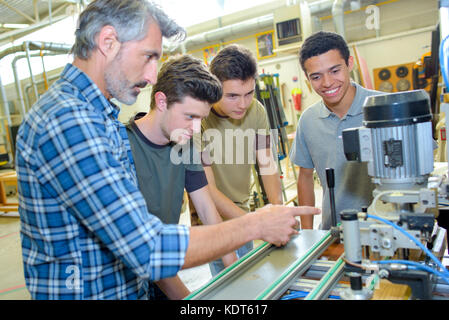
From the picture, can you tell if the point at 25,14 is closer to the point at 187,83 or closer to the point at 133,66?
the point at 187,83

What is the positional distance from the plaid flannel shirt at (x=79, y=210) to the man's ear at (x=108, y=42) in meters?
0.09

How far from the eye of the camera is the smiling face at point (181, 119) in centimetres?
125

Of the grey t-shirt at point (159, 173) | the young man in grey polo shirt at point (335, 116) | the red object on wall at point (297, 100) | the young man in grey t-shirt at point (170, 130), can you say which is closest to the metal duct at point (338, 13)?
the red object on wall at point (297, 100)

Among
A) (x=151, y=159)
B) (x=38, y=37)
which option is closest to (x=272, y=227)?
(x=151, y=159)

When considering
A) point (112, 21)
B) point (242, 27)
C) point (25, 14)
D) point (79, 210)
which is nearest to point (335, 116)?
point (112, 21)

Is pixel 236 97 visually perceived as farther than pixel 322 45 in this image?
Yes

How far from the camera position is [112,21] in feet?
2.93

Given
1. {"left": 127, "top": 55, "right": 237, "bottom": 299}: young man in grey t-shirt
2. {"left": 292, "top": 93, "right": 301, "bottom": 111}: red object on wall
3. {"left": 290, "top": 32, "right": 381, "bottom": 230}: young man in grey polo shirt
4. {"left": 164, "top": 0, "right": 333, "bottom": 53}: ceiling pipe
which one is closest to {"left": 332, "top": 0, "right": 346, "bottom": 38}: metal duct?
{"left": 164, "top": 0, "right": 333, "bottom": 53}: ceiling pipe

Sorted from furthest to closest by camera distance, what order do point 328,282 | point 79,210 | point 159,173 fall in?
point 159,173 < point 328,282 < point 79,210

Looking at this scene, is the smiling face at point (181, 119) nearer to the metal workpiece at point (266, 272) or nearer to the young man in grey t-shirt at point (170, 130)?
the young man in grey t-shirt at point (170, 130)

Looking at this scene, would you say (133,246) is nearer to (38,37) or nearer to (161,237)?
(161,237)

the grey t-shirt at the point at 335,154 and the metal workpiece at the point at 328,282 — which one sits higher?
the grey t-shirt at the point at 335,154

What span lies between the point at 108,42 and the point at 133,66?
82 mm
